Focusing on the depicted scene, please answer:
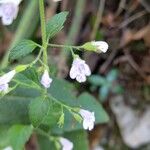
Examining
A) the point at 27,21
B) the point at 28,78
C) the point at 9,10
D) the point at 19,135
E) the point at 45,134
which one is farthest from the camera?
the point at 27,21

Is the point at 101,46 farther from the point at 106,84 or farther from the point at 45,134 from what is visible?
the point at 106,84

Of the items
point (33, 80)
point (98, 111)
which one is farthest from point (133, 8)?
point (33, 80)

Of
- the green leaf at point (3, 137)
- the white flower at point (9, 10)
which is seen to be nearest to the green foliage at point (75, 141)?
the green leaf at point (3, 137)

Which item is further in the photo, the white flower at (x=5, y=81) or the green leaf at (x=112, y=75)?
the green leaf at (x=112, y=75)

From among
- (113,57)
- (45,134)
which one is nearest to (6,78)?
(45,134)

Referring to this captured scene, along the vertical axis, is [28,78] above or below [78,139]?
above

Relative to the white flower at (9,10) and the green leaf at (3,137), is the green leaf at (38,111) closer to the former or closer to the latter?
the white flower at (9,10)

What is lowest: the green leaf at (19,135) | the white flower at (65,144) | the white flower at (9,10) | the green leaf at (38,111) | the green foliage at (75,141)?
the green foliage at (75,141)
